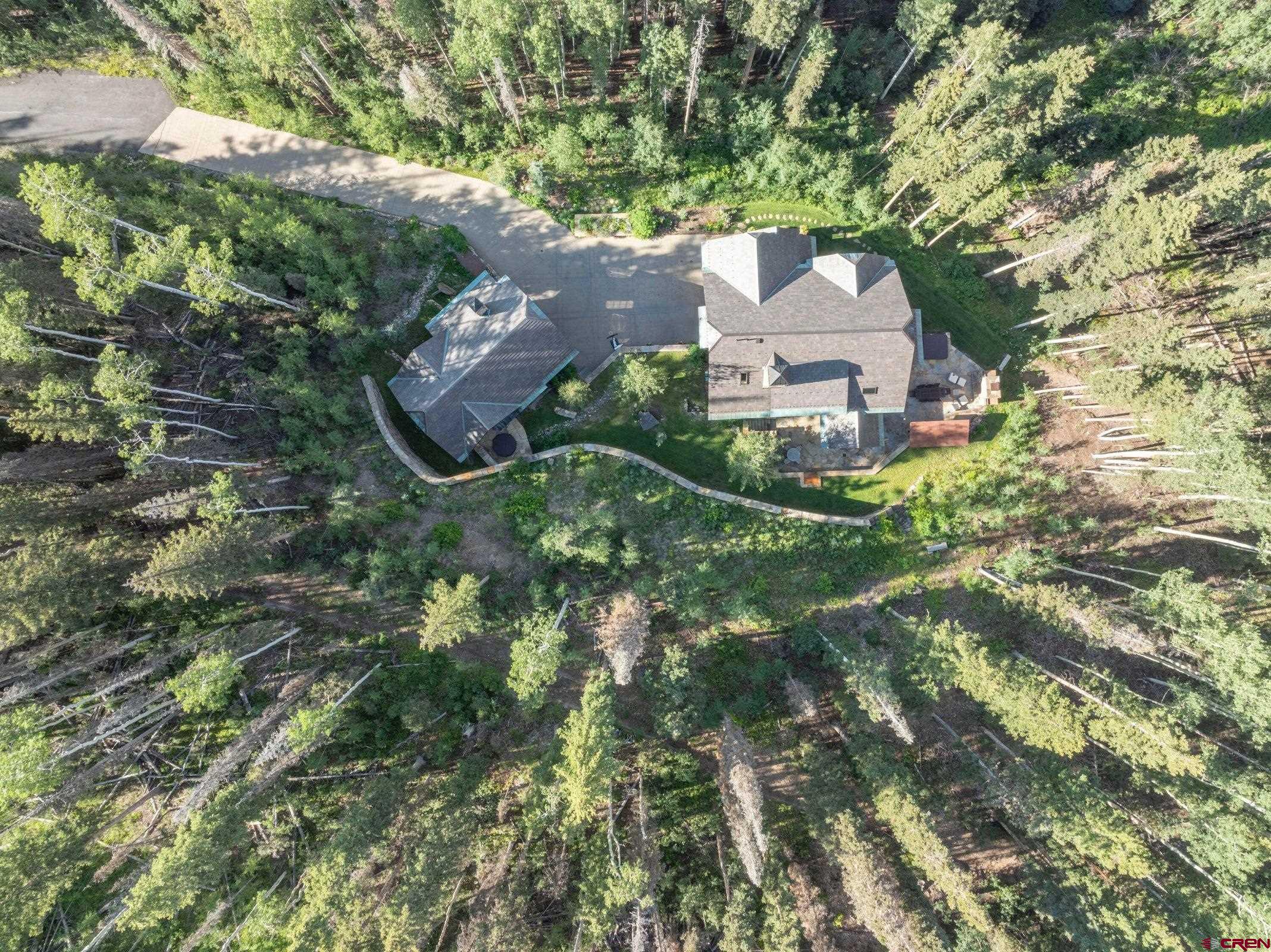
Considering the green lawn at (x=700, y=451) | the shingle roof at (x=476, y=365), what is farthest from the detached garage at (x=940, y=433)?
the shingle roof at (x=476, y=365)

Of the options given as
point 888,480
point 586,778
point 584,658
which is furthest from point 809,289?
point 586,778

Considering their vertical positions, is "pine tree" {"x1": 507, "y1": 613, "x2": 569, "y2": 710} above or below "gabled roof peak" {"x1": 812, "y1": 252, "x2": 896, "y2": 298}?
below

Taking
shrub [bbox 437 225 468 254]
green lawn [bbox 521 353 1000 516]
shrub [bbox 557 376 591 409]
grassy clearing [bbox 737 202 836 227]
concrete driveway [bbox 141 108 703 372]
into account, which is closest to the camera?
shrub [bbox 557 376 591 409]

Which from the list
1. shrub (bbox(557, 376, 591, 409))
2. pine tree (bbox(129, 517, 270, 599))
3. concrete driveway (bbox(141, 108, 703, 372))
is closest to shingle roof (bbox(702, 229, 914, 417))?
concrete driveway (bbox(141, 108, 703, 372))

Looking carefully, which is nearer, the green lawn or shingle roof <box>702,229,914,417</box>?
shingle roof <box>702,229,914,417</box>

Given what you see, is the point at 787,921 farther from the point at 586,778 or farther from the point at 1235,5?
the point at 1235,5

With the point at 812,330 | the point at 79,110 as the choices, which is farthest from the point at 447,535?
the point at 79,110

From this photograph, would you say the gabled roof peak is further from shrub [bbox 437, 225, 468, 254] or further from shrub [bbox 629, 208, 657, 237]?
shrub [bbox 437, 225, 468, 254]
